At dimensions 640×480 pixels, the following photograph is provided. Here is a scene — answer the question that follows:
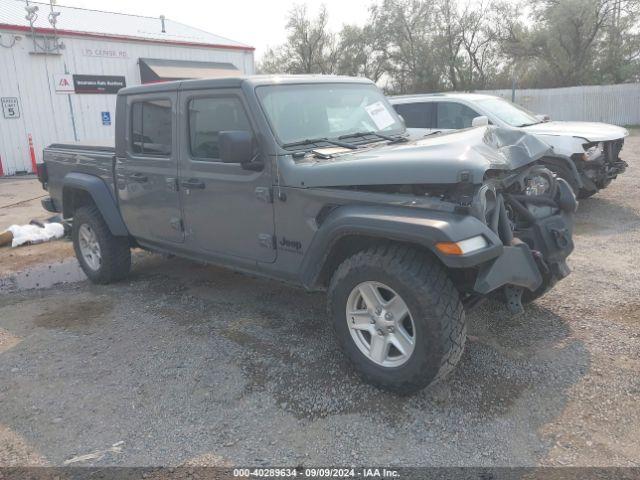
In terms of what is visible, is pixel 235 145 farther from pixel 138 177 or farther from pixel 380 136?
pixel 138 177

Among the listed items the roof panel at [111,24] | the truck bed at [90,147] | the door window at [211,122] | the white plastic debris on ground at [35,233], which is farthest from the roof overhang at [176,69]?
the door window at [211,122]

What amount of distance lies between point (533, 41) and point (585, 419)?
30.7 metres

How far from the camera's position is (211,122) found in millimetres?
4215

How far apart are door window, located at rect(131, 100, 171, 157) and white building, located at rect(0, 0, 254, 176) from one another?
39.9 ft

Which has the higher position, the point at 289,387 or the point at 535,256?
the point at 535,256

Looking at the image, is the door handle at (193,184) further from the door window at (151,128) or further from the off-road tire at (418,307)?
the off-road tire at (418,307)

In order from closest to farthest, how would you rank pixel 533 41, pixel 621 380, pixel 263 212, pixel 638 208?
pixel 621 380
pixel 263 212
pixel 638 208
pixel 533 41

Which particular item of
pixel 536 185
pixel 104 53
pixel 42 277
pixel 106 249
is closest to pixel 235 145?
pixel 536 185

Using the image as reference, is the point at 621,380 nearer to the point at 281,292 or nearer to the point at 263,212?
the point at 263,212

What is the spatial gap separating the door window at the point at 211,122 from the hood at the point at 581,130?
17.0 feet

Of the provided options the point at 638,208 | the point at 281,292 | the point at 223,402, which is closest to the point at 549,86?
the point at 638,208

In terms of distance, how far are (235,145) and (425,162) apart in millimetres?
1266

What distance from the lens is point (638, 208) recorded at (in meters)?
7.70

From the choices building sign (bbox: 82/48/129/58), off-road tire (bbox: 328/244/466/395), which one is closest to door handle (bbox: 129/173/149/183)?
off-road tire (bbox: 328/244/466/395)
